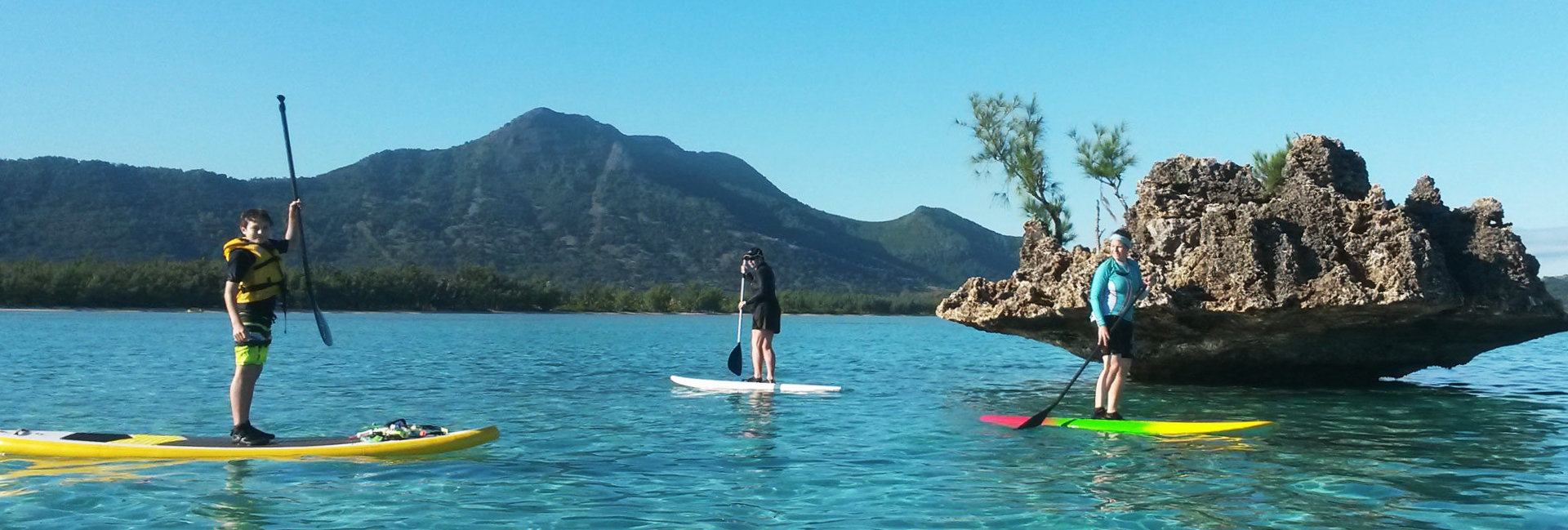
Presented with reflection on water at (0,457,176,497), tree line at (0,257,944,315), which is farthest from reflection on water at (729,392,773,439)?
tree line at (0,257,944,315)

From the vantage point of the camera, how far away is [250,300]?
9609mm

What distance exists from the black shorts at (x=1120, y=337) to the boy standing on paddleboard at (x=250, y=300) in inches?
300

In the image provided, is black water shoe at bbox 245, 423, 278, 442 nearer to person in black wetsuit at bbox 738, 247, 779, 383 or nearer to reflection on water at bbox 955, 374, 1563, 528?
reflection on water at bbox 955, 374, 1563, 528

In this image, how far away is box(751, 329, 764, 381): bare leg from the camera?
1762 centimetres

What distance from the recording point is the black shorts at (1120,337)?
11.8 metres

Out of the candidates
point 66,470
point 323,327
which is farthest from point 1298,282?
point 66,470

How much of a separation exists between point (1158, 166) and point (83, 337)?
113ft

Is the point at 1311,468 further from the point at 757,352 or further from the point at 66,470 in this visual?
the point at 66,470

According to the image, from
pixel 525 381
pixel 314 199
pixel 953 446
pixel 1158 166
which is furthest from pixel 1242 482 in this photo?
pixel 314 199

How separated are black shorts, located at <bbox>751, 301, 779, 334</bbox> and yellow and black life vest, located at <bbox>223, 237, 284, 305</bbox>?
324 inches

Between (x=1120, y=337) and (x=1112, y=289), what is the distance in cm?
49

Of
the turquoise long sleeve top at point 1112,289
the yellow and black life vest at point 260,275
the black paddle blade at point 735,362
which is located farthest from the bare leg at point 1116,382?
the yellow and black life vest at point 260,275

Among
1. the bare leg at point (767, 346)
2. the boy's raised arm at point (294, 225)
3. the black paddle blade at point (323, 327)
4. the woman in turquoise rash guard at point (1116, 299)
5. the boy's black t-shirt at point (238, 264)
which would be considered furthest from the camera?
the bare leg at point (767, 346)

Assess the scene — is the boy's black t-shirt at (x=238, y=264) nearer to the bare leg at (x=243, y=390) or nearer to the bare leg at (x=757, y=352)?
the bare leg at (x=243, y=390)
